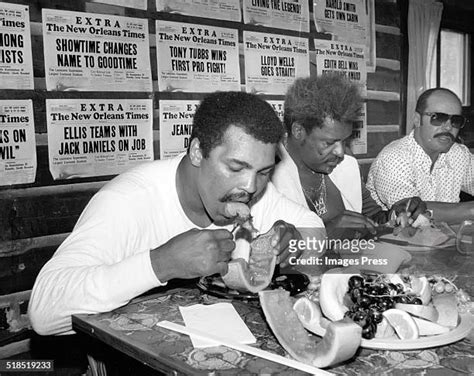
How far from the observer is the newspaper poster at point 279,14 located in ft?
13.9

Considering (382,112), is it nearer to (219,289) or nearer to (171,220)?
(171,220)

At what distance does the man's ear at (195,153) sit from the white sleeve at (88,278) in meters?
0.40

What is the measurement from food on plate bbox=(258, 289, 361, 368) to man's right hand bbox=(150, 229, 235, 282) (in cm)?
27

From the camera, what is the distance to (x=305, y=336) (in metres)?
1.50

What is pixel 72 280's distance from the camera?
1792 mm

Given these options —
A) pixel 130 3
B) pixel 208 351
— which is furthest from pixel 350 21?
pixel 208 351

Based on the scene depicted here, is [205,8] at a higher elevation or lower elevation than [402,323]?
higher

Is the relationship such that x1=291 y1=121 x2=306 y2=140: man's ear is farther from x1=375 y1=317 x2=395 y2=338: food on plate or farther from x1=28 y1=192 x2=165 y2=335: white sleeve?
x1=375 y1=317 x2=395 y2=338: food on plate

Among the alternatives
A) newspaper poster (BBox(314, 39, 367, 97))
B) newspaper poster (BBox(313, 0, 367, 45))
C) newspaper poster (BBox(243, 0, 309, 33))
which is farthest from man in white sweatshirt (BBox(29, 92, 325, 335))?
newspaper poster (BBox(313, 0, 367, 45))

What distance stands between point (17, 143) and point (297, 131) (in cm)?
162

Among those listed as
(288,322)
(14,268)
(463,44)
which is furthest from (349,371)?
(463,44)

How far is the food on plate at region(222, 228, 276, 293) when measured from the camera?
1.89 metres

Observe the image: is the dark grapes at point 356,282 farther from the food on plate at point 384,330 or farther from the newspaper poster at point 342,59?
the newspaper poster at point 342,59

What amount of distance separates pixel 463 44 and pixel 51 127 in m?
4.92
